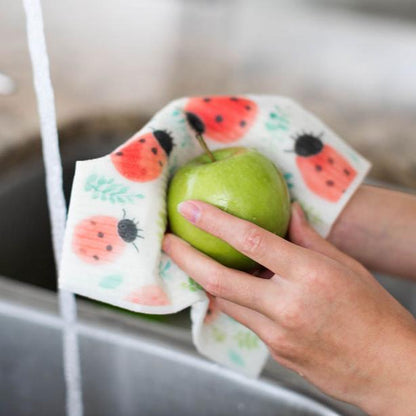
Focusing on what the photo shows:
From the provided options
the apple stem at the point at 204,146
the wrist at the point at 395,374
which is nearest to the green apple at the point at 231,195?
→ the apple stem at the point at 204,146

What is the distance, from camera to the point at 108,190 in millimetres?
466

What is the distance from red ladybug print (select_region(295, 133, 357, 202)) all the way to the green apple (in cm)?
6

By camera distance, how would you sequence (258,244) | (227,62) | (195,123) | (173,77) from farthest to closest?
(227,62)
(173,77)
(195,123)
(258,244)

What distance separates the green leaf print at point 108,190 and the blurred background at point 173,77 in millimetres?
67

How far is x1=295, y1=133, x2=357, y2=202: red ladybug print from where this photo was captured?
0.57 m

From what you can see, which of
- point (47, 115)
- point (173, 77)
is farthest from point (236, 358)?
point (173, 77)

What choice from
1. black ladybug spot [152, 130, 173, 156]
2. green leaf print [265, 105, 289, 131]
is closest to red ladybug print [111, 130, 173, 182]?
black ladybug spot [152, 130, 173, 156]

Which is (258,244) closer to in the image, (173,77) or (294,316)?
(294,316)

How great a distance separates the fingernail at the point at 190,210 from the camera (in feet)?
1.53

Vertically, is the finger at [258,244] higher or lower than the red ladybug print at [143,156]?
lower

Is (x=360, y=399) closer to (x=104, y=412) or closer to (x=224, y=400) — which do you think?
(x=224, y=400)

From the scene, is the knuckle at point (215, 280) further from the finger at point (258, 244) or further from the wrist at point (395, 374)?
the wrist at point (395, 374)

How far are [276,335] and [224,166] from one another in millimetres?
137

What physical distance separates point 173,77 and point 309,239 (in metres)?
0.86
